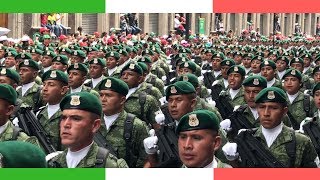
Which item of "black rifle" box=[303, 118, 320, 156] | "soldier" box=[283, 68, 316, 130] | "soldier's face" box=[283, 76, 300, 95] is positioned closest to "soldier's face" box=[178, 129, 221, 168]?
"black rifle" box=[303, 118, 320, 156]

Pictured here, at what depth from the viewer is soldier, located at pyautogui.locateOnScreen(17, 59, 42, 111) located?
852 cm

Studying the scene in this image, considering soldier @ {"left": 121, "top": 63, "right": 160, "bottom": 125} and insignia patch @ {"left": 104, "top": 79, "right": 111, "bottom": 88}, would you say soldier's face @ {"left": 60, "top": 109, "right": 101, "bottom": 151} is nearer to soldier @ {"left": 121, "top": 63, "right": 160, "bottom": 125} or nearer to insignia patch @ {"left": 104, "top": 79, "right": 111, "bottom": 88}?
insignia patch @ {"left": 104, "top": 79, "right": 111, "bottom": 88}

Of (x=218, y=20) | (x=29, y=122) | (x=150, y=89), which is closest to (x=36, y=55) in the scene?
(x=150, y=89)

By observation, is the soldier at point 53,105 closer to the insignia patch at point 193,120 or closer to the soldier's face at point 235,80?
the insignia patch at point 193,120

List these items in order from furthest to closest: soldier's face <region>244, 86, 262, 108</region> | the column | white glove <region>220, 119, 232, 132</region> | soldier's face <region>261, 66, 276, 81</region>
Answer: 1. the column
2. soldier's face <region>261, 66, 276, 81</region>
3. soldier's face <region>244, 86, 262, 108</region>
4. white glove <region>220, 119, 232, 132</region>

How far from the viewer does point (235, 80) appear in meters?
10.0
